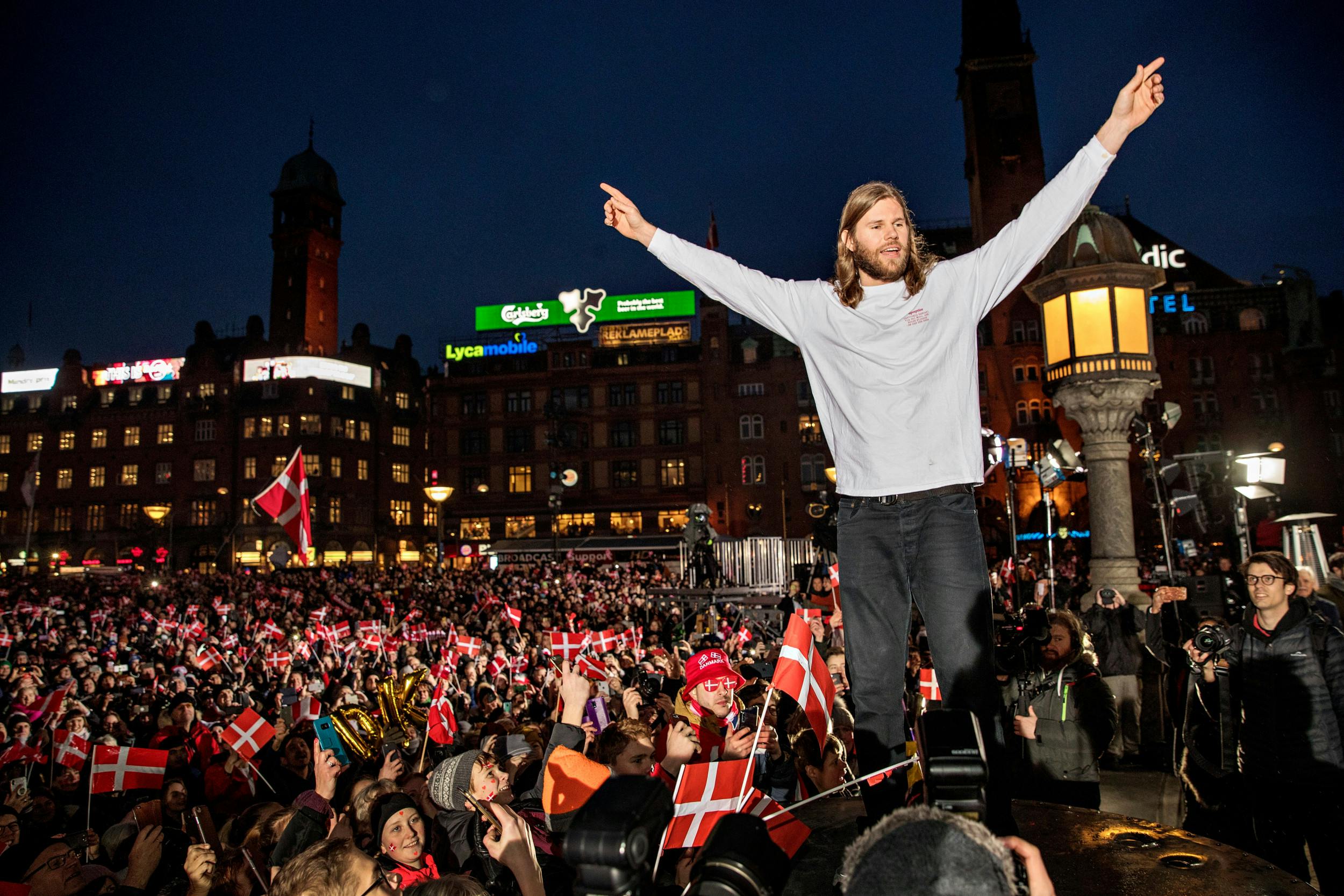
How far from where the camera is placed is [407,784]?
5977mm

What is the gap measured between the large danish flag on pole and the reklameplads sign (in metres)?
40.2

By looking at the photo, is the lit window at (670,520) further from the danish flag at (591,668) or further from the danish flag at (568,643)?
the danish flag at (591,668)

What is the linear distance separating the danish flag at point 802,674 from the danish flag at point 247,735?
18.0 feet

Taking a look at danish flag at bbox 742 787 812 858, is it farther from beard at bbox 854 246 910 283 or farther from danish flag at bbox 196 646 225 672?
danish flag at bbox 196 646 225 672

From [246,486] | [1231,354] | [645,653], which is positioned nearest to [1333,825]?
[645,653]

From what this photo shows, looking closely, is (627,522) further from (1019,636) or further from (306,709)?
(1019,636)

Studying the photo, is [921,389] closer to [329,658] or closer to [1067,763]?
[1067,763]

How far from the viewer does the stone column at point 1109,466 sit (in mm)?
9531

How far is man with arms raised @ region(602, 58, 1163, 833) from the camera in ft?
8.92

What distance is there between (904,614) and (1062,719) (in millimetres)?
3361

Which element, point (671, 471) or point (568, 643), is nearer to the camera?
point (568, 643)

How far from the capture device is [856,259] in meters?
2.97

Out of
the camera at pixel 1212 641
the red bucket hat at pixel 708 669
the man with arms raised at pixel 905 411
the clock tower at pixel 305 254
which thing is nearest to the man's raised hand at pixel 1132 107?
the man with arms raised at pixel 905 411

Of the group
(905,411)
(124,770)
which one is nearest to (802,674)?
(905,411)
